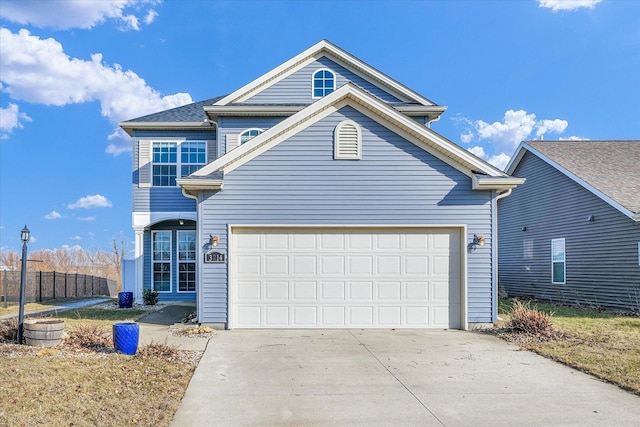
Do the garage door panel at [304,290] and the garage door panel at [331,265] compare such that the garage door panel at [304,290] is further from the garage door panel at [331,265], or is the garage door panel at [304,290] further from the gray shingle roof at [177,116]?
the gray shingle roof at [177,116]

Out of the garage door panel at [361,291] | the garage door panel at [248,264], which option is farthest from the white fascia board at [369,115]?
the garage door panel at [361,291]

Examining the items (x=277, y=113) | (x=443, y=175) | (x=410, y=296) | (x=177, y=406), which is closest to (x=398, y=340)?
(x=410, y=296)

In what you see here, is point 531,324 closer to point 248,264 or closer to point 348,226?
point 348,226

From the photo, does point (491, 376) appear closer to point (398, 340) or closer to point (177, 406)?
point (398, 340)

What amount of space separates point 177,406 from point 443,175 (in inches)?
308

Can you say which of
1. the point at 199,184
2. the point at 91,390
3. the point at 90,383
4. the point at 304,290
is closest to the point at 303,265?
the point at 304,290

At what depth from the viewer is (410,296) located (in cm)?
1104

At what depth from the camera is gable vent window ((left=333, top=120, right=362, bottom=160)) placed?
11.0 m

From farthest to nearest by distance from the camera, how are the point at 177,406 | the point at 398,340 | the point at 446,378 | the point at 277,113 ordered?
the point at 277,113 < the point at 398,340 < the point at 446,378 < the point at 177,406

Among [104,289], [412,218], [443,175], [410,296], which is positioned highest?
[443,175]

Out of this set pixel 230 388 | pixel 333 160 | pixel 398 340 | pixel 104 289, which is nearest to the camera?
pixel 230 388

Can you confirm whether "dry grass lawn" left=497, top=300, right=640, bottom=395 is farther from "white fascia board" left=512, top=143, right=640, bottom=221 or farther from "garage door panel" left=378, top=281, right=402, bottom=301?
"white fascia board" left=512, top=143, right=640, bottom=221

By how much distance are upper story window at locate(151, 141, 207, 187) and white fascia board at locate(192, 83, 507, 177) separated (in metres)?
5.93

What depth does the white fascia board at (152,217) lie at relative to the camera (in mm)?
16172
